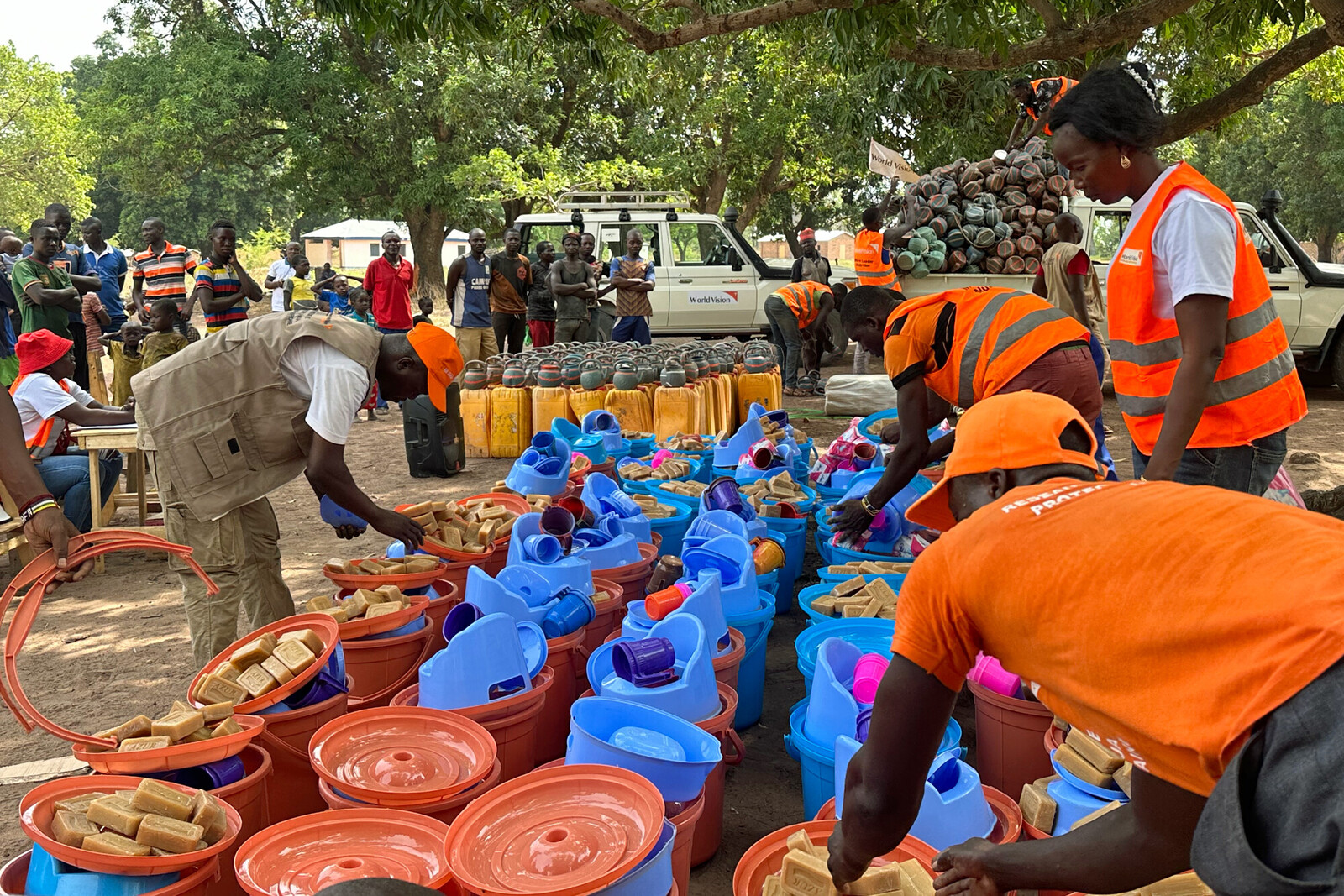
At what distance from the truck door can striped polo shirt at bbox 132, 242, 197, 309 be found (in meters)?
5.81

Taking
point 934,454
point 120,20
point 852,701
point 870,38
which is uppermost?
point 120,20

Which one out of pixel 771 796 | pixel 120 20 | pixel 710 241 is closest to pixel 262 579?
pixel 771 796

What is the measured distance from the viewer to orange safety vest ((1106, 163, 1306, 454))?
106 inches

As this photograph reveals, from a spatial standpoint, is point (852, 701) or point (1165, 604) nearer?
point (1165, 604)

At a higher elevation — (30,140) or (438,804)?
(30,140)

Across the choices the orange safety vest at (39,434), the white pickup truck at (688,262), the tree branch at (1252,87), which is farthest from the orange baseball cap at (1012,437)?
the white pickup truck at (688,262)

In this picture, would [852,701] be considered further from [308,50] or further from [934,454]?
[308,50]

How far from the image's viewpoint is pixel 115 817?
2.08 metres

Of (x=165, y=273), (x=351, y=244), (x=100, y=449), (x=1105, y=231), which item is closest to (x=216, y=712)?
(x=100, y=449)

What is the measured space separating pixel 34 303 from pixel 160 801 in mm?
6839

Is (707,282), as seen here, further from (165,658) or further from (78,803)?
(78,803)

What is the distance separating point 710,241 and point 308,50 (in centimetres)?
1324

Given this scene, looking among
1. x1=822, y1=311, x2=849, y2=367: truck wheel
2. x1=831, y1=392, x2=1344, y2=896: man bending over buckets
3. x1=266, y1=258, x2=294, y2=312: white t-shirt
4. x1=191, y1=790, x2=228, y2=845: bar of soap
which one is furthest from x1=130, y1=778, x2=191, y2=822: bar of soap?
x1=266, y1=258, x2=294, y2=312: white t-shirt

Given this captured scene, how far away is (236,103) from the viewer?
67.3ft
